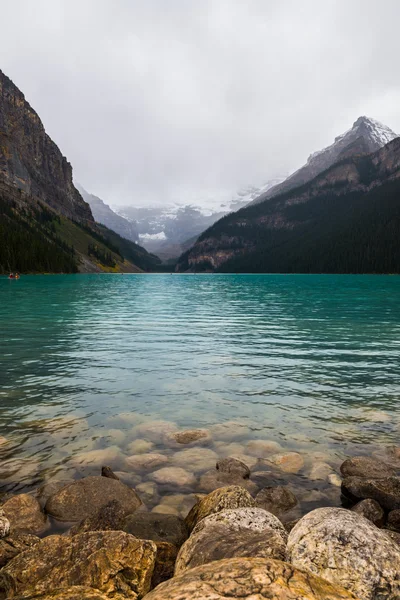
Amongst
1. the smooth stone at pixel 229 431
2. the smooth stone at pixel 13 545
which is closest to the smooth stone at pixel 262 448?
the smooth stone at pixel 229 431

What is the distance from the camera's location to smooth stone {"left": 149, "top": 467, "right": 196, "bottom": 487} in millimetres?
10711

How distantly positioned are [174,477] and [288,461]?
3805mm

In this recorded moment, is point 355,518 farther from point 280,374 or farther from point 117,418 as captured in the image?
point 280,374

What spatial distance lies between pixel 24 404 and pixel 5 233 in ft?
616

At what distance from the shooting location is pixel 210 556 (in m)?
6.05

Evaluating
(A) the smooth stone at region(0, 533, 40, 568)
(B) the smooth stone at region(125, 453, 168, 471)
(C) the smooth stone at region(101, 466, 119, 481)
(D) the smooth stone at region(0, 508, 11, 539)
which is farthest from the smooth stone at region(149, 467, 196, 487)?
(D) the smooth stone at region(0, 508, 11, 539)

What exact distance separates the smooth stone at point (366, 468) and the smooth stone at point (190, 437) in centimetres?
487

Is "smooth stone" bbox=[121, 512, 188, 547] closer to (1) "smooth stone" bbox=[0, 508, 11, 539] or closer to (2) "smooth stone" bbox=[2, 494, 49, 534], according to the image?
Answer: (2) "smooth stone" bbox=[2, 494, 49, 534]

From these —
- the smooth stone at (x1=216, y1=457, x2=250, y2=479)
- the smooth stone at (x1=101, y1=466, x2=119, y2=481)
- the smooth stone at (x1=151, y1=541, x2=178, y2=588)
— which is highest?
the smooth stone at (x1=151, y1=541, x2=178, y2=588)

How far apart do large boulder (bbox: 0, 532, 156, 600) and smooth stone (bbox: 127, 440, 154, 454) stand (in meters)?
6.21

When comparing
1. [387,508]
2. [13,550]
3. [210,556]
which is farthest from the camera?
[387,508]

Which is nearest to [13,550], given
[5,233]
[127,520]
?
[127,520]

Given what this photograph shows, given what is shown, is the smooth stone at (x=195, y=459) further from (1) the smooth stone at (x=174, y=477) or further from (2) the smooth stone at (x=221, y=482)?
(2) the smooth stone at (x=221, y=482)

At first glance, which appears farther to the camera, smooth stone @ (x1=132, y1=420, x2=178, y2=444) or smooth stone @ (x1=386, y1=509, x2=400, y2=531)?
smooth stone @ (x1=132, y1=420, x2=178, y2=444)
